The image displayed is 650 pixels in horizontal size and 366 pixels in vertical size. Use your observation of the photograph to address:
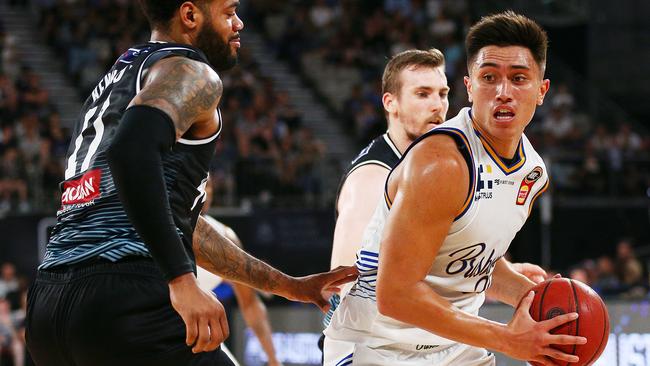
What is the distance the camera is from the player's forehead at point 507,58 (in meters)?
3.88

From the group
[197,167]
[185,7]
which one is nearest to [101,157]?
[197,167]

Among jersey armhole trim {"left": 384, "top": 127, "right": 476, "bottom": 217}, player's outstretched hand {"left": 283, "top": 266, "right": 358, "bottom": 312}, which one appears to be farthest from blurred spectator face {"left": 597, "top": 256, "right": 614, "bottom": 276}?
jersey armhole trim {"left": 384, "top": 127, "right": 476, "bottom": 217}

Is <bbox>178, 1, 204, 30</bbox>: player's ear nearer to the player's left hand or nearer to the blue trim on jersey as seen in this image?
the blue trim on jersey

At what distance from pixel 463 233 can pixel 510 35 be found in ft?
2.58

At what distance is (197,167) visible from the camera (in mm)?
3357

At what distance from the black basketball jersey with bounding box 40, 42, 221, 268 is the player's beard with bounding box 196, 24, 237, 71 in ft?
0.66

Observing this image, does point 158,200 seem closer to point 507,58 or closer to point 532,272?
point 507,58

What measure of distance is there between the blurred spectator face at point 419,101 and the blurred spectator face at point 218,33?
1884 millimetres

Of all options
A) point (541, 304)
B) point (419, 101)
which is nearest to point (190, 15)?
point (541, 304)

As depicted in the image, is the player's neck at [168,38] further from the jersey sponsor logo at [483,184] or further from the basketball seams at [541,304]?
the basketball seams at [541,304]

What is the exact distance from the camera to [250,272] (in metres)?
4.22

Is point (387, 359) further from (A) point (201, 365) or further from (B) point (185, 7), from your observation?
(B) point (185, 7)

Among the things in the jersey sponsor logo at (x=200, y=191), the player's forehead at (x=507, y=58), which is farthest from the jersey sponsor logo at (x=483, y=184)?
the jersey sponsor logo at (x=200, y=191)

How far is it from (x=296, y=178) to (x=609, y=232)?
4511mm
